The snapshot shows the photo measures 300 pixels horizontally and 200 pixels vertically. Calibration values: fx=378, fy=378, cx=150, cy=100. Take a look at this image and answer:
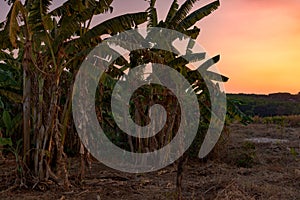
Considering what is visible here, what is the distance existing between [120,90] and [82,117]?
2.09 m

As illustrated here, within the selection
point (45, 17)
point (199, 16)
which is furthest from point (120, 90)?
point (45, 17)

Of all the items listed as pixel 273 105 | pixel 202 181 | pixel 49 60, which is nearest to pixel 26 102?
pixel 49 60

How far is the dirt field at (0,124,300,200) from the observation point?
18.9 ft

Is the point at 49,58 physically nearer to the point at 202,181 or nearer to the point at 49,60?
the point at 49,60

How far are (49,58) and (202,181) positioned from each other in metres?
3.57

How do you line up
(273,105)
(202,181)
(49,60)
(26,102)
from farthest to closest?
(273,105)
(202,181)
(49,60)
(26,102)

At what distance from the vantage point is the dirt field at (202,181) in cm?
577

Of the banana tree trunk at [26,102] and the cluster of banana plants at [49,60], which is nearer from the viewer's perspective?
the cluster of banana plants at [49,60]

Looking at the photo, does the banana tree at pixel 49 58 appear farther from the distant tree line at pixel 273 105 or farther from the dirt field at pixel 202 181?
the distant tree line at pixel 273 105

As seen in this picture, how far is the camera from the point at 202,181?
7121mm

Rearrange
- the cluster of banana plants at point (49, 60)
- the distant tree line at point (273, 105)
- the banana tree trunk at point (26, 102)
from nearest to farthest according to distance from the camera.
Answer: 1. the cluster of banana plants at point (49, 60)
2. the banana tree trunk at point (26, 102)
3. the distant tree line at point (273, 105)

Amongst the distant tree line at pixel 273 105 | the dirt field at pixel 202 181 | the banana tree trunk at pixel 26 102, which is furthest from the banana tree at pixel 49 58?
the distant tree line at pixel 273 105

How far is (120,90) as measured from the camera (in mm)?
8430

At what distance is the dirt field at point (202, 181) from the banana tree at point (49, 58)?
0.51m
